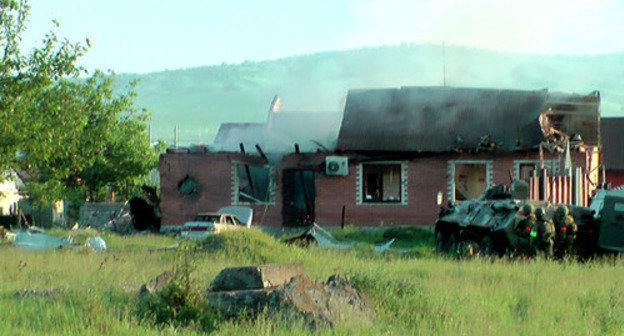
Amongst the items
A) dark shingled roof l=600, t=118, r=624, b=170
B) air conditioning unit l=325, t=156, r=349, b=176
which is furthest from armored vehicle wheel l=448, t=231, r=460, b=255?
dark shingled roof l=600, t=118, r=624, b=170

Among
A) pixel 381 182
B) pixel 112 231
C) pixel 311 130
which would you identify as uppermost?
pixel 311 130

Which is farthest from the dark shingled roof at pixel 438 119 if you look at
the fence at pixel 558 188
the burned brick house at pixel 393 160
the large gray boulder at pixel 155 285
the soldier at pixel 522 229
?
the large gray boulder at pixel 155 285

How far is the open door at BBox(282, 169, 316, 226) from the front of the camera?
→ 33250 millimetres

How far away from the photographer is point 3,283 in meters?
13.5

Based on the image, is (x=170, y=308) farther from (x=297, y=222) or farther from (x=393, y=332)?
(x=297, y=222)

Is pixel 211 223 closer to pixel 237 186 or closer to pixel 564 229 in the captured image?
pixel 237 186

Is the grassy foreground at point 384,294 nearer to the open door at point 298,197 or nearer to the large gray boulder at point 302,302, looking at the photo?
the large gray boulder at point 302,302

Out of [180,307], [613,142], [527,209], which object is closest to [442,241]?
[527,209]

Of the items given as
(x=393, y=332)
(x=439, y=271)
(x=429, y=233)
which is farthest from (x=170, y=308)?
(x=429, y=233)

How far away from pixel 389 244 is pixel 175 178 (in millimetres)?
11094

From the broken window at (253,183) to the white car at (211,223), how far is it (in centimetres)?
276

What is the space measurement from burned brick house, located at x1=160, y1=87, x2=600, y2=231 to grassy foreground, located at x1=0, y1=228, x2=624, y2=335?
12965 millimetres

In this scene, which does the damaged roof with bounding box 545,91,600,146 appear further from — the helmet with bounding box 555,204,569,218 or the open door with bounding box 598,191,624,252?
the helmet with bounding box 555,204,569,218

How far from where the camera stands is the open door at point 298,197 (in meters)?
33.2
